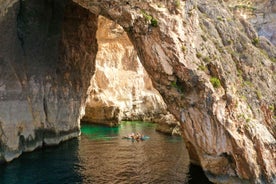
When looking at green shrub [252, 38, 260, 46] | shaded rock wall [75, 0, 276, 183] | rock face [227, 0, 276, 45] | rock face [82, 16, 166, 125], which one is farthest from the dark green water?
rock face [227, 0, 276, 45]

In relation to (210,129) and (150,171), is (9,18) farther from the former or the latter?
(210,129)

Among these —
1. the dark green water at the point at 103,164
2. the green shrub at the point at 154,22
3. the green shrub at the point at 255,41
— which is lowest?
the dark green water at the point at 103,164

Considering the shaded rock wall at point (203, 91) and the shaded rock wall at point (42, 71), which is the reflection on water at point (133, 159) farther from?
the shaded rock wall at point (42, 71)

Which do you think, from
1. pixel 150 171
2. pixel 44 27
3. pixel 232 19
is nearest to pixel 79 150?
pixel 150 171

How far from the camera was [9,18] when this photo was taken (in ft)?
89.4

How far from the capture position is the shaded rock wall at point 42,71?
26906mm

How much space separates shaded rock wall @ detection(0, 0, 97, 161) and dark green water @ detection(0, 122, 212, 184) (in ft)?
6.33

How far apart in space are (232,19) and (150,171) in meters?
12.8

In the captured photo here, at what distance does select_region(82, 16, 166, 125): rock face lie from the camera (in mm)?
51156

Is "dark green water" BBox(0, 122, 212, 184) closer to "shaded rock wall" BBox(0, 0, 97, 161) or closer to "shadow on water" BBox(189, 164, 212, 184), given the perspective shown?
"shadow on water" BBox(189, 164, 212, 184)

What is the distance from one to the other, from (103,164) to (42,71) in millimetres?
11647

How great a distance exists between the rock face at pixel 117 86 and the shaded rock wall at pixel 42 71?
13319 mm

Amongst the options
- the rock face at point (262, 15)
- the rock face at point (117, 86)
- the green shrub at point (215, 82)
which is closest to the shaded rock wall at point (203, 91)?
the green shrub at point (215, 82)

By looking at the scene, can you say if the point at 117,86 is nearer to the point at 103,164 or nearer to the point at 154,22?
the point at 103,164
